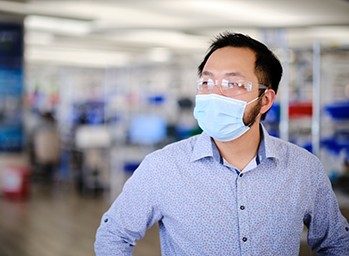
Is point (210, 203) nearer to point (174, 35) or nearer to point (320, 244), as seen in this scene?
point (320, 244)

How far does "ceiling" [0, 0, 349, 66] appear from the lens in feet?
28.6

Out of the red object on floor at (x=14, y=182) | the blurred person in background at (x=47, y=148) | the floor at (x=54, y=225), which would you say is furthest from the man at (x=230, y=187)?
the blurred person in background at (x=47, y=148)

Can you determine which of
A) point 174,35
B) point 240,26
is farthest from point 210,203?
point 174,35

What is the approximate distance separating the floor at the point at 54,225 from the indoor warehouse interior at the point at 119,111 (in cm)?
2

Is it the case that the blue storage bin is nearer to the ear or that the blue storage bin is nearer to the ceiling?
the ceiling

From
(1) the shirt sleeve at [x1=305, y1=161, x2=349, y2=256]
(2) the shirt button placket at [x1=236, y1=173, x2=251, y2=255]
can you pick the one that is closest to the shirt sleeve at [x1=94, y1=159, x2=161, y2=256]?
(2) the shirt button placket at [x1=236, y1=173, x2=251, y2=255]

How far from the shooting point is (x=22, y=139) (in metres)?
9.46

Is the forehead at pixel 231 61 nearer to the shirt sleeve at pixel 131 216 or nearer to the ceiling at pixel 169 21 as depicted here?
the shirt sleeve at pixel 131 216

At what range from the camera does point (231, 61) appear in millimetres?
1775

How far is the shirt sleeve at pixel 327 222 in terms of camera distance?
1.85 m

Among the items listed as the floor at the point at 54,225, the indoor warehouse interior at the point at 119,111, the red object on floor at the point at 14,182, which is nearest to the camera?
the floor at the point at 54,225

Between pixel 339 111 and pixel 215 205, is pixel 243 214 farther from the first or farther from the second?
pixel 339 111

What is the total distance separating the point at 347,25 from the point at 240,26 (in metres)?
2.10

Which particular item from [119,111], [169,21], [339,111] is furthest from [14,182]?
[339,111]
